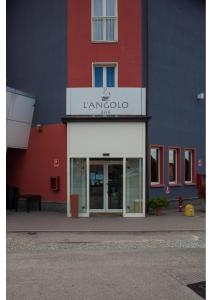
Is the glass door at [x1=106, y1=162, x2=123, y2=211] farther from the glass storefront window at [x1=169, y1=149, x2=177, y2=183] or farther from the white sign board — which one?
the glass storefront window at [x1=169, y1=149, x2=177, y2=183]

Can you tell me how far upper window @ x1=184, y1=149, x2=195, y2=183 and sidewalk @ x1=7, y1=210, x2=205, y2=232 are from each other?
352 cm

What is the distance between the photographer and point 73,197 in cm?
1535

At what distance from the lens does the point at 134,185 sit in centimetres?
1566

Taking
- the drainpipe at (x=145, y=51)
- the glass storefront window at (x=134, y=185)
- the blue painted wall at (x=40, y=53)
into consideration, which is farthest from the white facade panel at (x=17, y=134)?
the drainpipe at (x=145, y=51)

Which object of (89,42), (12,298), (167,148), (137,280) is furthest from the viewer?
(167,148)

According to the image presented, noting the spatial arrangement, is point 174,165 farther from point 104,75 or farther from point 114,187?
point 104,75

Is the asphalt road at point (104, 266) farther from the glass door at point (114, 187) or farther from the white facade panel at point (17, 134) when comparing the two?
the white facade panel at point (17, 134)

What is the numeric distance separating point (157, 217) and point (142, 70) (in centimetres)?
613

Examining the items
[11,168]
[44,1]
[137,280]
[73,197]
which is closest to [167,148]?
[73,197]

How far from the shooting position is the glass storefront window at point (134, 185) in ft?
50.9

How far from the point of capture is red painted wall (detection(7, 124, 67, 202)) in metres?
17.0

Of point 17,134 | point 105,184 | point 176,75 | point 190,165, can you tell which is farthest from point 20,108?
point 190,165

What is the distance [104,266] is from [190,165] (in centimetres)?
1303

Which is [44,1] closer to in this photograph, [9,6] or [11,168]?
[9,6]
